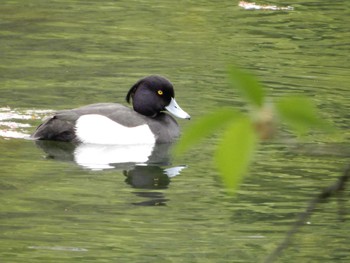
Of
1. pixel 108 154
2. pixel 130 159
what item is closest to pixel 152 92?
pixel 108 154

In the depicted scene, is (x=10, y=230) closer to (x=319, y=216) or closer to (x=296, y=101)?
(x=319, y=216)

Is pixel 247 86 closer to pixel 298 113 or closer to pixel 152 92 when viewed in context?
pixel 298 113

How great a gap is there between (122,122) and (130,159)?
0.77 meters

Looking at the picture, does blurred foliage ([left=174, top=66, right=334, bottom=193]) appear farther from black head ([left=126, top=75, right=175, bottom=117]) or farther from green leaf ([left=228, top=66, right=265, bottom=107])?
black head ([left=126, top=75, right=175, bottom=117])

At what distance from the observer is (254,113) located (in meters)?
1.57

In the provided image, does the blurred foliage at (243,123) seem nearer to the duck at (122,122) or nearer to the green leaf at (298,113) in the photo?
the green leaf at (298,113)

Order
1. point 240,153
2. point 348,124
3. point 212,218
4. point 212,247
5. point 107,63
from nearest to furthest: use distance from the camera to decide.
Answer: point 240,153 → point 212,247 → point 212,218 → point 348,124 → point 107,63

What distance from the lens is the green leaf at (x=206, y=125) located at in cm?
156

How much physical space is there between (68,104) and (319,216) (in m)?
4.51

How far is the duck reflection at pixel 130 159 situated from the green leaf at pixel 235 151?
650 cm

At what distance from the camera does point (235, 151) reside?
156cm

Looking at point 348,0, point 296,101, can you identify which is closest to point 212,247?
point 296,101

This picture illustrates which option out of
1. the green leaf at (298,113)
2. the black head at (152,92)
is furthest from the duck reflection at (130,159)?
the green leaf at (298,113)

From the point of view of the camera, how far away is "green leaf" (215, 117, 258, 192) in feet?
5.05
